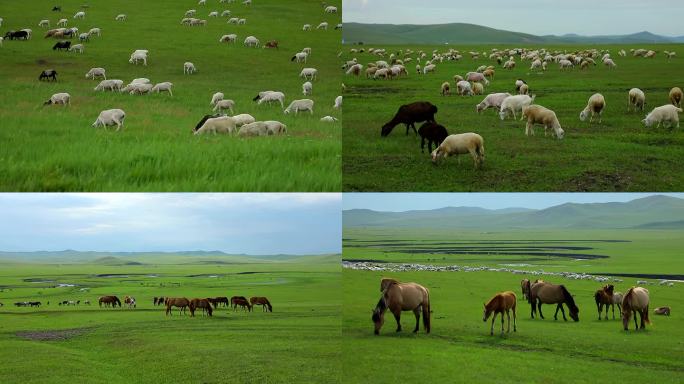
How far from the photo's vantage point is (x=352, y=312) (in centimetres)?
1119

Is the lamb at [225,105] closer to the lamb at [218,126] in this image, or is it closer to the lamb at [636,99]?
the lamb at [218,126]

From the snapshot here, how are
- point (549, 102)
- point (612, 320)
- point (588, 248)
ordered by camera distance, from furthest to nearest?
point (549, 102)
point (588, 248)
point (612, 320)

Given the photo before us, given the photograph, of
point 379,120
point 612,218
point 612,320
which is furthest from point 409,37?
point 612,320

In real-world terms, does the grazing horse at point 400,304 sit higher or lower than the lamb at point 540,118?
lower

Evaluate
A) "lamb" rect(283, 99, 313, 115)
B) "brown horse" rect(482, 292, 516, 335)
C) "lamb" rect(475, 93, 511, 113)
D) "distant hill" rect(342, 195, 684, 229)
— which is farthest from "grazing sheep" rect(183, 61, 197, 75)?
"brown horse" rect(482, 292, 516, 335)

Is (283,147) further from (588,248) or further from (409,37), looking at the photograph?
(588,248)

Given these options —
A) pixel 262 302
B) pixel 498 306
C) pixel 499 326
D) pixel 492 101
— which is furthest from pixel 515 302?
pixel 262 302

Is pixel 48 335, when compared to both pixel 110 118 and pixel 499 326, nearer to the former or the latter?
pixel 110 118

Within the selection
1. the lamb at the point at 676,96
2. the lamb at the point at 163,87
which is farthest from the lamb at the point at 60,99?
the lamb at the point at 676,96

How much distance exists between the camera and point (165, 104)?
1212 centimetres

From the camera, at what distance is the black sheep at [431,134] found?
11.4 metres

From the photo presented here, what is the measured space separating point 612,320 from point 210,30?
7.31 metres

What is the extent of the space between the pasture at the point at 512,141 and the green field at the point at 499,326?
75cm

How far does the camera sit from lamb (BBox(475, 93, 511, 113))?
40.4 ft
